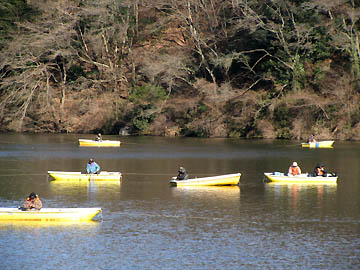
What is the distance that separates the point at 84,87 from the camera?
277ft

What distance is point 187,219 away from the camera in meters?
29.1

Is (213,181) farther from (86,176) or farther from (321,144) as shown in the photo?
(321,144)

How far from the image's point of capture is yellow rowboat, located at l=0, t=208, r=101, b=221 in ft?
89.8

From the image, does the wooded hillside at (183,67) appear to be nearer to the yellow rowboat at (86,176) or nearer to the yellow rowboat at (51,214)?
the yellow rowboat at (86,176)

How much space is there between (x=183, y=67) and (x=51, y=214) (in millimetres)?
50633

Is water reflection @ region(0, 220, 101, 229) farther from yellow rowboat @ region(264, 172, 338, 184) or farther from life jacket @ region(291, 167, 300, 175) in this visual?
life jacket @ region(291, 167, 300, 175)

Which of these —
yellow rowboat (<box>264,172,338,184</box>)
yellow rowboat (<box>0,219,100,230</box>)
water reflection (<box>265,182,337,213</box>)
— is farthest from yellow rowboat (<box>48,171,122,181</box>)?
yellow rowboat (<box>0,219,100,230</box>)

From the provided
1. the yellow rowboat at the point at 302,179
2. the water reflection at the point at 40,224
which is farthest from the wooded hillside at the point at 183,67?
the water reflection at the point at 40,224

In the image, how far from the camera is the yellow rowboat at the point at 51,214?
27.4m

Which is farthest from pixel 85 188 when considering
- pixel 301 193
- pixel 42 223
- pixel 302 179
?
pixel 302 179

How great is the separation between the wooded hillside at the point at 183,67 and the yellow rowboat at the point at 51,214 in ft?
143

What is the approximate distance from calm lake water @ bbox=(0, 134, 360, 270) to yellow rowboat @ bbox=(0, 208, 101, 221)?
0.31 meters

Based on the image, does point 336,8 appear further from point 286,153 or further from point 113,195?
point 113,195

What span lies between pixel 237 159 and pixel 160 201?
60.9 ft
